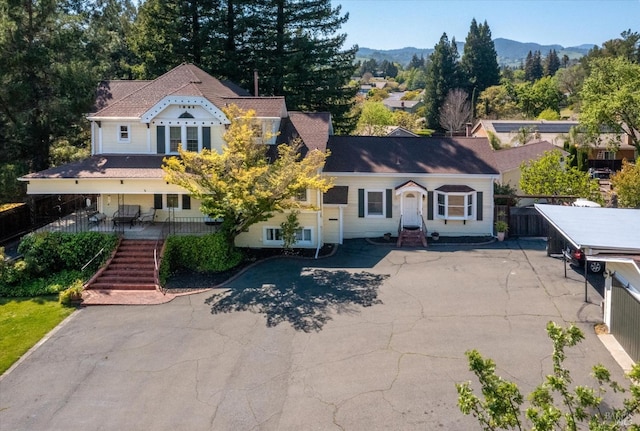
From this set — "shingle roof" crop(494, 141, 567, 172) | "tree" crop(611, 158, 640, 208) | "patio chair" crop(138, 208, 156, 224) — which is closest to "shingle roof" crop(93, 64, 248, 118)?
"patio chair" crop(138, 208, 156, 224)

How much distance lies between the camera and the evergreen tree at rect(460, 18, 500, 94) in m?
84.1

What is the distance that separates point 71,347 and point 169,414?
5.42 m

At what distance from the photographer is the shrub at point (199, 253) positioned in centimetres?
2164

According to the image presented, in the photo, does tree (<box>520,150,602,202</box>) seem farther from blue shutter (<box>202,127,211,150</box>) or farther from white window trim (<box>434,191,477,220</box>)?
blue shutter (<box>202,127,211,150</box>)

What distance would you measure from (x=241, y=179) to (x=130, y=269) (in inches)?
240

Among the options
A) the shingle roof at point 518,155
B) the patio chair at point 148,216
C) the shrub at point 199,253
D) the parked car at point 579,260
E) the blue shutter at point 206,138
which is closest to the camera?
the parked car at point 579,260

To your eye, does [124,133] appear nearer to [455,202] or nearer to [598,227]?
[455,202]

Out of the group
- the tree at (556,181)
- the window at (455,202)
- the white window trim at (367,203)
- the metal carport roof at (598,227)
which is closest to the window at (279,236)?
the white window trim at (367,203)

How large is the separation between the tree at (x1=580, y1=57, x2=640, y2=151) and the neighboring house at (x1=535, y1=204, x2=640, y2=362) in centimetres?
2290

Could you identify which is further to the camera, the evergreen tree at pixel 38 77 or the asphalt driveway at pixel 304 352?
the evergreen tree at pixel 38 77

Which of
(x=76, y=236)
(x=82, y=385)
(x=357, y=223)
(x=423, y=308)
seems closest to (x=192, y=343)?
(x=82, y=385)

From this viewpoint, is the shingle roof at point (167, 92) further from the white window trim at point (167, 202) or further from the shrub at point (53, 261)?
the shrub at point (53, 261)

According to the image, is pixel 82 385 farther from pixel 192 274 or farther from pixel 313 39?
pixel 313 39

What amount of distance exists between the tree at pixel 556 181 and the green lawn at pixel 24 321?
23.0 meters
